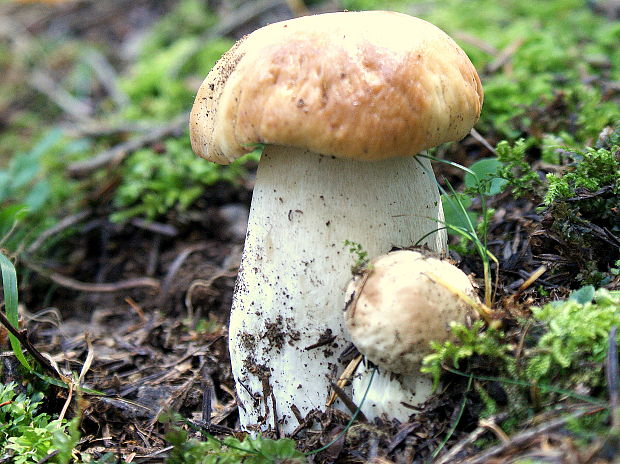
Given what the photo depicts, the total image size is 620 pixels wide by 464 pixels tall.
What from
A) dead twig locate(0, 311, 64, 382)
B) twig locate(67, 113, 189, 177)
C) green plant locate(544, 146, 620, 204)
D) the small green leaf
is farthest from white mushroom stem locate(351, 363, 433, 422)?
twig locate(67, 113, 189, 177)

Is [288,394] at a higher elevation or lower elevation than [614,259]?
lower

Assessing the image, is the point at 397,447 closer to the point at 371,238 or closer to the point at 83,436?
the point at 371,238

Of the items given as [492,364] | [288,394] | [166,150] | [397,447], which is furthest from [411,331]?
[166,150]

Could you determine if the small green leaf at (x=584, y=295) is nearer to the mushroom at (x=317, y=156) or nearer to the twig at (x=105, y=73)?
the mushroom at (x=317, y=156)

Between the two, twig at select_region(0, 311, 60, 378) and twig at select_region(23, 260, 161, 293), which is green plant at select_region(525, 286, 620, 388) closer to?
twig at select_region(0, 311, 60, 378)

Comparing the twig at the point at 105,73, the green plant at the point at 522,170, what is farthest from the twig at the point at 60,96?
the green plant at the point at 522,170

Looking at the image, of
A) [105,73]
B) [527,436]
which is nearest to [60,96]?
[105,73]

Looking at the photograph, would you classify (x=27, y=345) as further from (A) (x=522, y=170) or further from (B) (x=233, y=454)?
(A) (x=522, y=170)
